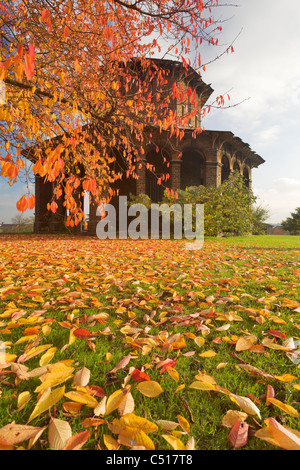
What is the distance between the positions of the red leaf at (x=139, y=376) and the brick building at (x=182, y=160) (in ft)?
43.2

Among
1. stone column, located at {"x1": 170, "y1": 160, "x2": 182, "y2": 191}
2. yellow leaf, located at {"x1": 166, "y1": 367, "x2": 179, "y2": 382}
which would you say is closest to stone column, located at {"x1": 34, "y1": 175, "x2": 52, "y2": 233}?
stone column, located at {"x1": 170, "y1": 160, "x2": 182, "y2": 191}

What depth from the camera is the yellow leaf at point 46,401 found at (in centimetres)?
115

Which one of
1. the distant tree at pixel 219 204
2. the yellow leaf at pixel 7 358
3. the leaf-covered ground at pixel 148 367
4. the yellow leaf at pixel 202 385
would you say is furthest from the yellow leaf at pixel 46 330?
the distant tree at pixel 219 204

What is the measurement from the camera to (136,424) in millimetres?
1078

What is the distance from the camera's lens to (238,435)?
1068mm

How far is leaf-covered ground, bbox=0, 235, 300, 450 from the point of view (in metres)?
1.08

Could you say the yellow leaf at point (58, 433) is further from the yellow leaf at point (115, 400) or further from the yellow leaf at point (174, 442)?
the yellow leaf at point (174, 442)

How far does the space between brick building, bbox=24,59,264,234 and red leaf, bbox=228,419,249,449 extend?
13.5m

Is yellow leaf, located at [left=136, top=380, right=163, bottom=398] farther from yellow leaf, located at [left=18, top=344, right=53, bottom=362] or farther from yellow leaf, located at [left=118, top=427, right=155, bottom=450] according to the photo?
yellow leaf, located at [left=18, top=344, right=53, bottom=362]

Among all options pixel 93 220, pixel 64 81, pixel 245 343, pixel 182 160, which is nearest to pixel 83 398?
pixel 245 343

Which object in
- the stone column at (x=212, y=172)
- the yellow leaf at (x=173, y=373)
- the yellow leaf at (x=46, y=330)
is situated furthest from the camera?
the stone column at (x=212, y=172)
